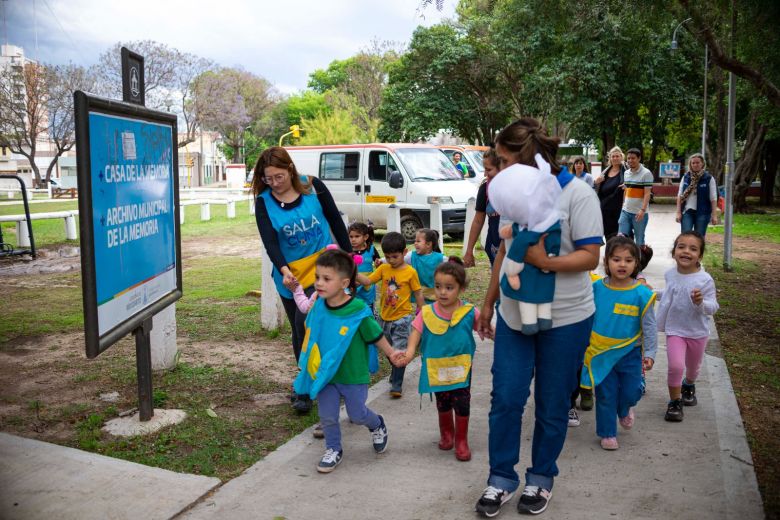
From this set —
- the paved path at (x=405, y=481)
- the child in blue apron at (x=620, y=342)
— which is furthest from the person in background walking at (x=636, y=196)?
the child in blue apron at (x=620, y=342)

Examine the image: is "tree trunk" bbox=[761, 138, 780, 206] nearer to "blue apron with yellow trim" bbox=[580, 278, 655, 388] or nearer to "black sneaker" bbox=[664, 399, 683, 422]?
"black sneaker" bbox=[664, 399, 683, 422]

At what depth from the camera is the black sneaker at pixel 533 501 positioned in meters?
3.58

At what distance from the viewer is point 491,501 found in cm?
356

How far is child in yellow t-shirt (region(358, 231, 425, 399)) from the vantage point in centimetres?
544

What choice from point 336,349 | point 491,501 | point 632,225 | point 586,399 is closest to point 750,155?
point 632,225

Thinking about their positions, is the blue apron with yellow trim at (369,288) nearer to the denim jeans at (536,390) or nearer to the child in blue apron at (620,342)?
the child in blue apron at (620,342)

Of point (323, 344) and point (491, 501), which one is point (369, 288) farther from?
point (491, 501)

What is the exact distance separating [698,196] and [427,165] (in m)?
6.52

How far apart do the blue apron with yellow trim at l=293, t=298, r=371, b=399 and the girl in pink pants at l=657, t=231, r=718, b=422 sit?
2197mm

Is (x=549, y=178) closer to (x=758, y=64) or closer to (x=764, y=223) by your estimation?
(x=758, y=64)

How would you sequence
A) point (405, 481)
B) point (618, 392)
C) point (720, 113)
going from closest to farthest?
point (405, 481) → point (618, 392) → point (720, 113)

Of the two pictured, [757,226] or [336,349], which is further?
[757,226]

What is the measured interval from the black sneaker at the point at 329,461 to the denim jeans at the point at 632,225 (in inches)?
320

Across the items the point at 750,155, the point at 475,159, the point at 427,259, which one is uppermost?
the point at 750,155
